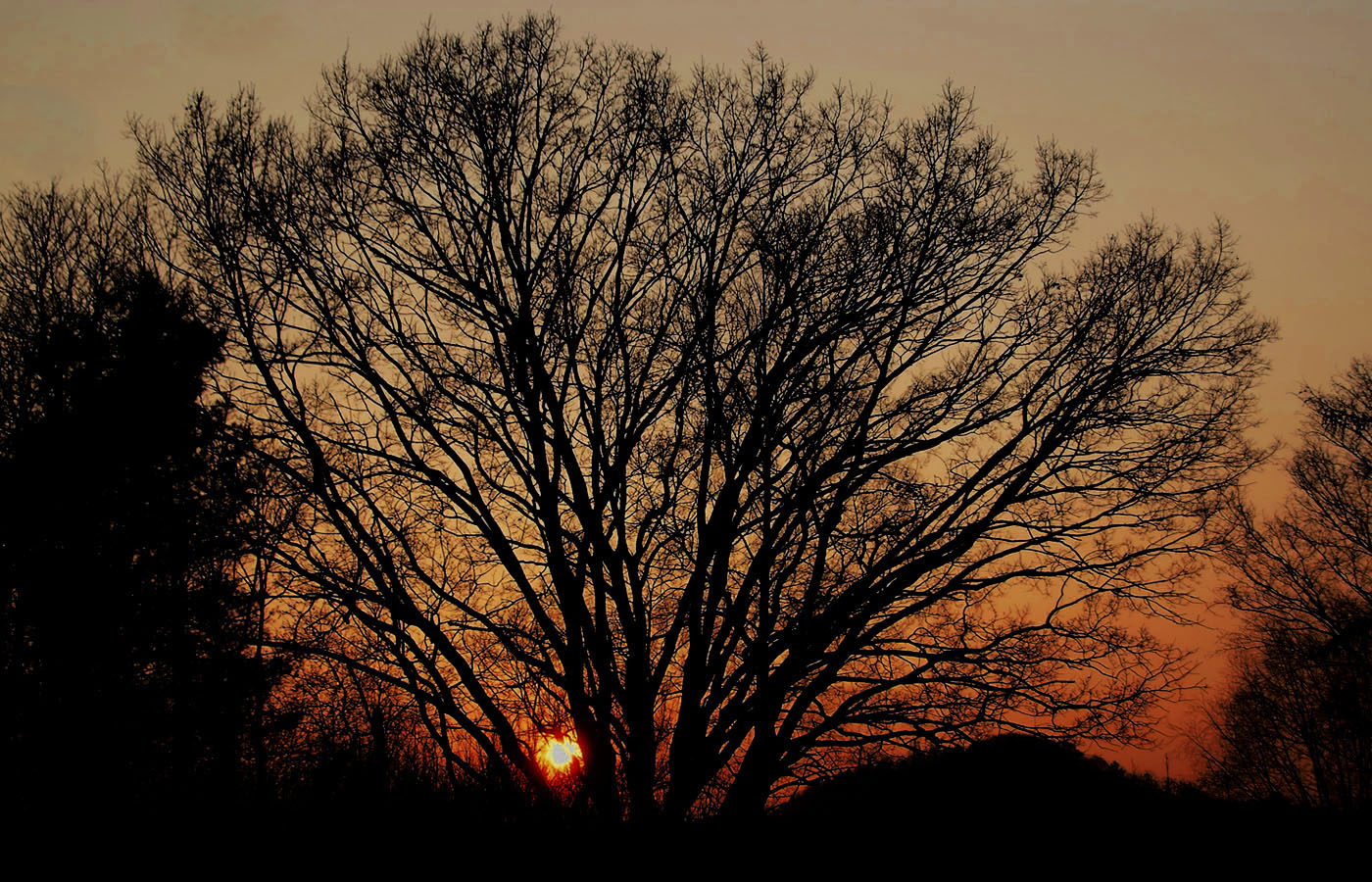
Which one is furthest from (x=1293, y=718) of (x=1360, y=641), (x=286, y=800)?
(x=286, y=800)

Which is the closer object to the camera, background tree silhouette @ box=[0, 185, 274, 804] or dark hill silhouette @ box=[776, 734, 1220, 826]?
dark hill silhouette @ box=[776, 734, 1220, 826]

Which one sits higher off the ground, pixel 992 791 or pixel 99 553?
pixel 99 553

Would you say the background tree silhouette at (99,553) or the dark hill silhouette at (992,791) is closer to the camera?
the dark hill silhouette at (992,791)

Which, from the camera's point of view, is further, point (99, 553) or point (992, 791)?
point (99, 553)

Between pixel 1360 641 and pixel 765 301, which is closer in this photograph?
pixel 765 301

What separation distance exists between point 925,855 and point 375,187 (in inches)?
403

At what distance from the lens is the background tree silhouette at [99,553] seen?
596 inches

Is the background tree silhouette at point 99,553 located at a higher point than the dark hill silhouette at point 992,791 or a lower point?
higher

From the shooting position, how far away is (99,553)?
16.4 meters

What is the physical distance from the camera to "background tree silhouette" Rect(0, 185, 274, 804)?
15133 mm

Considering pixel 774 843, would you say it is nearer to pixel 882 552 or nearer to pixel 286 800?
pixel 882 552

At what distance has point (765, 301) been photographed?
37.5 feet

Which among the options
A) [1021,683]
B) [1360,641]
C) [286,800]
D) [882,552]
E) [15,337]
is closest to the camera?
[286,800]

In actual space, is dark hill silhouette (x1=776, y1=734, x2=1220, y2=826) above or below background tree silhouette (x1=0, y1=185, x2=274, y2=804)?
below
